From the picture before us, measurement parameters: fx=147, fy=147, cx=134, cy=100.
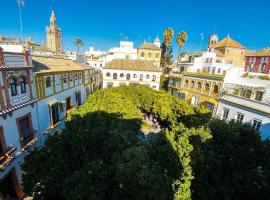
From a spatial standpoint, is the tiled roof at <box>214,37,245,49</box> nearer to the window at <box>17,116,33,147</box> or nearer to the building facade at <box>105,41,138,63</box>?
the building facade at <box>105,41,138,63</box>

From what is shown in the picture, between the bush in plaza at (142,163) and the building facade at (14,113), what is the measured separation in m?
5.06

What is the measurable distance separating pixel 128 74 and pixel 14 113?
97.8ft

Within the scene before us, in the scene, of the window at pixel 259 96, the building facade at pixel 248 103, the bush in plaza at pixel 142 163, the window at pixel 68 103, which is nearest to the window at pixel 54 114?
the window at pixel 68 103

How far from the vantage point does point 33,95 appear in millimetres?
14984

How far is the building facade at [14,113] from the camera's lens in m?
11.2

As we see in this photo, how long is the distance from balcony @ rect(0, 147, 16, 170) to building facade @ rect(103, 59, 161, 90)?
29.4 metres

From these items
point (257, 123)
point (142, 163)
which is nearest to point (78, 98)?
point (142, 163)

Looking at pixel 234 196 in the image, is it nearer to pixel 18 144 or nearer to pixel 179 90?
pixel 18 144

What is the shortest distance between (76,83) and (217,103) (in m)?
25.5

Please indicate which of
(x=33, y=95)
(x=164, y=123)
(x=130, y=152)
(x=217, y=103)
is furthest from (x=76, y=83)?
(x=217, y=103)

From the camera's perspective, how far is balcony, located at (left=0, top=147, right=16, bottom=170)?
10.7 m

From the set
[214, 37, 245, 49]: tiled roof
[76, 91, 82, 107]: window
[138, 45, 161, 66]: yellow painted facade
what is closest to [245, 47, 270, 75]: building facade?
[214, 37, 245, 49]: tiled roof

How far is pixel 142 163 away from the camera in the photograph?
6.60 metres

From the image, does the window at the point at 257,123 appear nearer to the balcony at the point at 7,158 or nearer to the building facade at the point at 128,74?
the building facade at the point at 128,74
